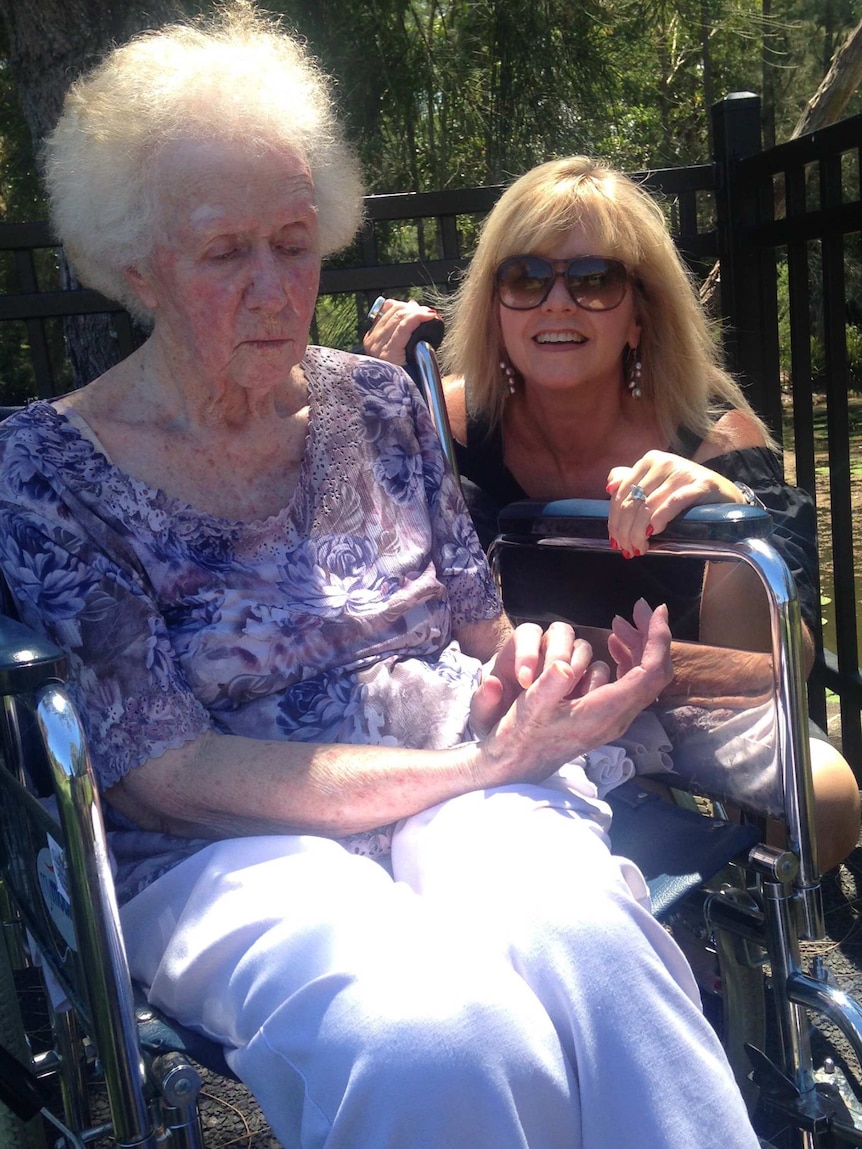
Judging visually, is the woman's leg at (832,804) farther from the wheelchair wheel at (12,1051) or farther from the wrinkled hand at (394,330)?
the wheelchair wheel at (12,1051)

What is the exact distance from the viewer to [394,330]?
2.46 metres

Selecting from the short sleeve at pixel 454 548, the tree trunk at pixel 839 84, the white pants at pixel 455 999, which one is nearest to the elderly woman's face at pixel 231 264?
the short sleeve at pixel 454 548

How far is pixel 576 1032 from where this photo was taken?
1.26m

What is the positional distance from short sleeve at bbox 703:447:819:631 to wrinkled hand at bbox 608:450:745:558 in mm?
329

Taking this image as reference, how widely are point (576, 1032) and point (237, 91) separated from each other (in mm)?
1345

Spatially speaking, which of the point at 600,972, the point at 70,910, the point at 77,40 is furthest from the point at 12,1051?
the point at 77,40

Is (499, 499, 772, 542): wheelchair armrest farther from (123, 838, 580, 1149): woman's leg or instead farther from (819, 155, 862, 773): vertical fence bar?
(819, 155, 862, 773): vertical fence bar

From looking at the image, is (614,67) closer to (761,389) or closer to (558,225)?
(761,389)

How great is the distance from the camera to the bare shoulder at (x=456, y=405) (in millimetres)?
2586

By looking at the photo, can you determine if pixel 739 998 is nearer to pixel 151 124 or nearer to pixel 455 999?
pixel 455 999

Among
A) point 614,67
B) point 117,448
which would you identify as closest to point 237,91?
point 117,448

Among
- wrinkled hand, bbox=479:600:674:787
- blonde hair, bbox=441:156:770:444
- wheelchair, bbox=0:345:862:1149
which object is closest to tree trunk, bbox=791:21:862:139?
blonde hair, bbox=441:156:770:444

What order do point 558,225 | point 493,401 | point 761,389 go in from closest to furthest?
point 558,225
point 493,401
point 761,389

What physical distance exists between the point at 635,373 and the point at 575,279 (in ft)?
0.85
